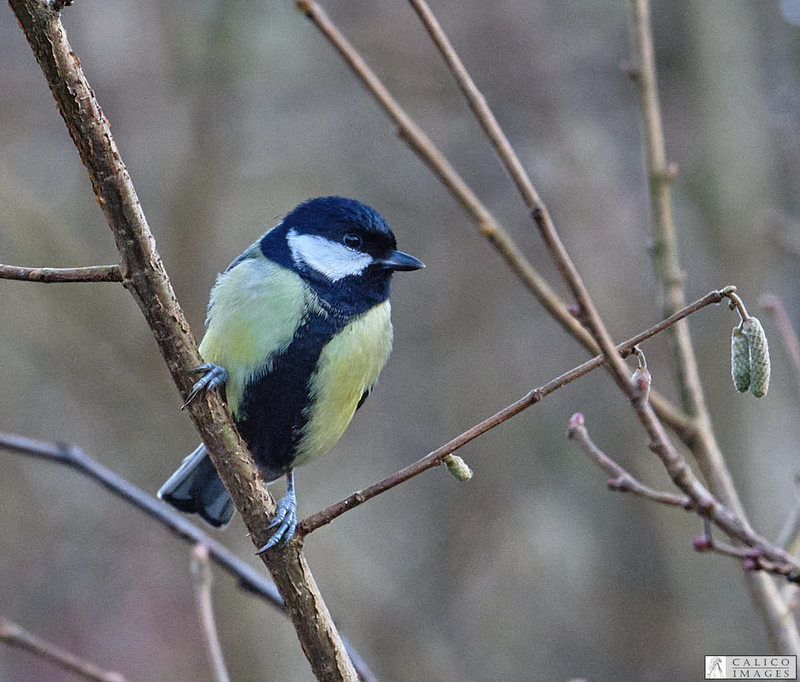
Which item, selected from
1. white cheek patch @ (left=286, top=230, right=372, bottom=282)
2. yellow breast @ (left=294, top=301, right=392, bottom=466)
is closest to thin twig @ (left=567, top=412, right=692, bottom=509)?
yellow breast @ (left=294, top=301, right=392, bottom=466)

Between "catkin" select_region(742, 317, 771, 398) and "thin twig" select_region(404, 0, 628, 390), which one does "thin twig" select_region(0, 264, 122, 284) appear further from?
"catkin" select_region(742, 317, 771, 398)

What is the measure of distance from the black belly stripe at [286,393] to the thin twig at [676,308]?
0.84 meters

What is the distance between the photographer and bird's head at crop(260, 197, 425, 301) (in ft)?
8.34

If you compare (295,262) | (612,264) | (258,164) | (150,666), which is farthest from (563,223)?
(150,666)

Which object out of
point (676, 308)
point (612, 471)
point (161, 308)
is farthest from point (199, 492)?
point (612, 471)

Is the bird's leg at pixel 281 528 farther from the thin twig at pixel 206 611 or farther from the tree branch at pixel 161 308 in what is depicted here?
the thin twig at pixel 206 611

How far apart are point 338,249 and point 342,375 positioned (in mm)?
425

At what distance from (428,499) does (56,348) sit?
274cm

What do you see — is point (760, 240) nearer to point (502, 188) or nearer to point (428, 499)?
point (502, 188)

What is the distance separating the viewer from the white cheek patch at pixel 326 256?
2.57 metres

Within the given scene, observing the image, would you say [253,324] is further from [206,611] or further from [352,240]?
[206,611]

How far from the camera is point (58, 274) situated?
5.06 ft

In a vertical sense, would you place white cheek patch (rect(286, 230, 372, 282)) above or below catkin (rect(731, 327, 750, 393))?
above

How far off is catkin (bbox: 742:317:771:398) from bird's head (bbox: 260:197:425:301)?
1.25 m
